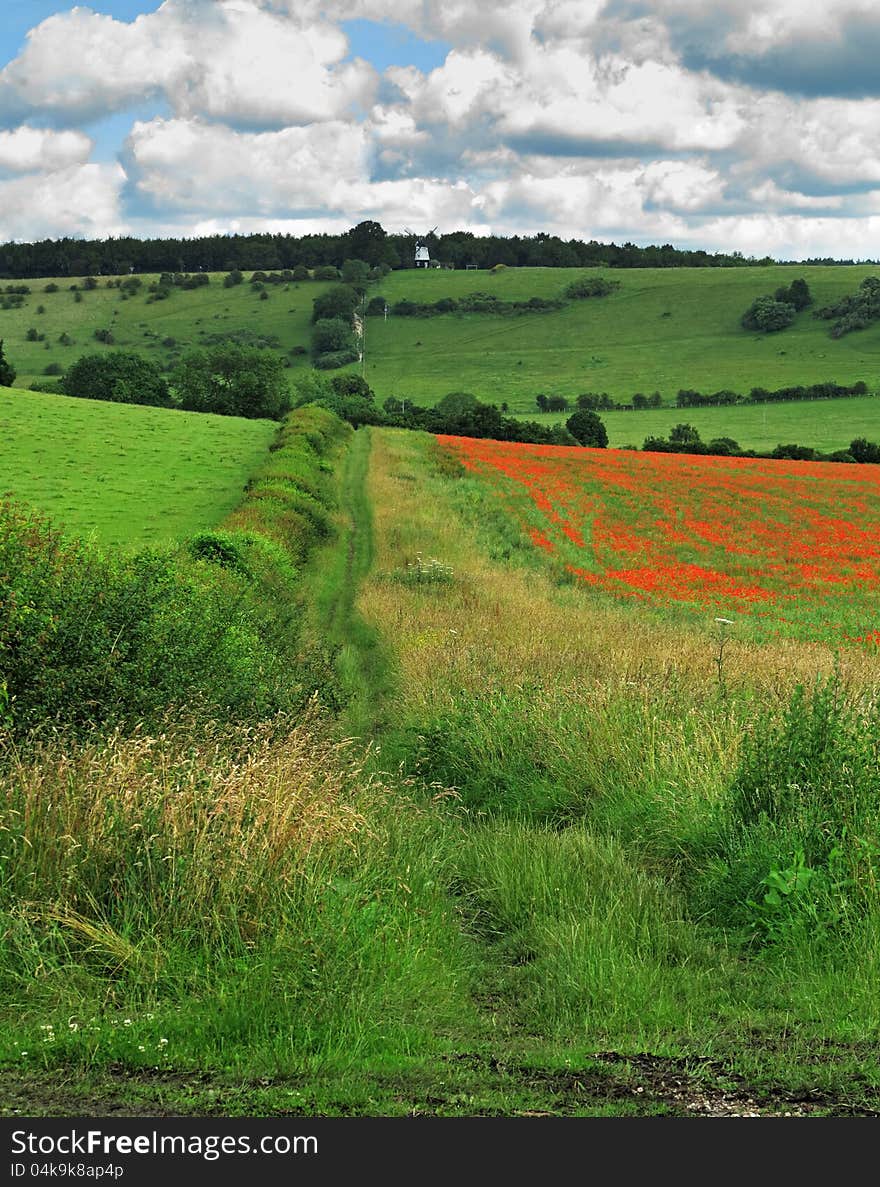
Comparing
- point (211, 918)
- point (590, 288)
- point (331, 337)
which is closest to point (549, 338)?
point (590, 288)

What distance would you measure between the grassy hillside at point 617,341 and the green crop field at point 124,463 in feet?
185

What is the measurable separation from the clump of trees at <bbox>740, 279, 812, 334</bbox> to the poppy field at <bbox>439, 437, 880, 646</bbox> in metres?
88.0

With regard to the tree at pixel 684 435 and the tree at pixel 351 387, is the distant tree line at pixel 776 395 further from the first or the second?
the tree at pixel 351 387

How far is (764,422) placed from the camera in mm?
96312

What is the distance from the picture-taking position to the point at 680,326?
149125mm

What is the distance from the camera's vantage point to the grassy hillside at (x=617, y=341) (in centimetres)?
12294

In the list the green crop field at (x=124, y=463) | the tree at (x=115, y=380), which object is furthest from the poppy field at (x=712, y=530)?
the tree at (x=115, y=380)

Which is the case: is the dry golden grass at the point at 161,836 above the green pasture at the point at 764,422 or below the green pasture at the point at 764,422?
below

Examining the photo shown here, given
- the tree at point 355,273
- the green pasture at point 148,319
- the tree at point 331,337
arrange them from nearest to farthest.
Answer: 1. the green pasture at point 148,319
2. the tree at point 331,337
3. the tree at point 355,273

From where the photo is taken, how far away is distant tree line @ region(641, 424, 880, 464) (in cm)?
7225

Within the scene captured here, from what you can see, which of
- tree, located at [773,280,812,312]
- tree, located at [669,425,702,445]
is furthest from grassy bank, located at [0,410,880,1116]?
tree, located at [773,280,812,312]

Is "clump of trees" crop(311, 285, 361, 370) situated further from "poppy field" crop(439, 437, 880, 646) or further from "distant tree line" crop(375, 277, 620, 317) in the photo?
"poppy field" crop(439, 437, 880, 646)

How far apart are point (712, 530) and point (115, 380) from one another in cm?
7447

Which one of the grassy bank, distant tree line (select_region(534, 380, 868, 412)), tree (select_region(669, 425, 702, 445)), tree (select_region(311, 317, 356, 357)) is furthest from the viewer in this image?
tree (select_region(311, 317, 356, 357))
